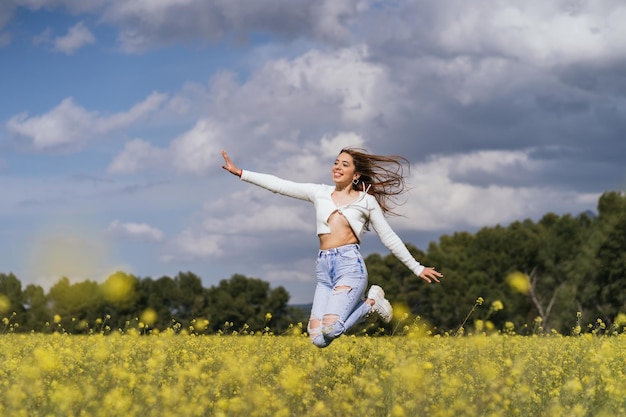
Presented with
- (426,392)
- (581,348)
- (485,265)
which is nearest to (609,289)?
(485,265)

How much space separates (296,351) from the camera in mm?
10758

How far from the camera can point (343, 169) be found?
9.61 metres

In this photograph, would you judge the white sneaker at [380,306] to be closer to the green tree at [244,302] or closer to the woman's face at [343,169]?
the woman's face at [343,169]

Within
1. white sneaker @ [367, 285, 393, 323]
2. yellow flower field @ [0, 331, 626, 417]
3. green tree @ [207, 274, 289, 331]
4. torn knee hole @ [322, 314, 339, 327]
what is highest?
green tree @ [207, 274, 289, 331]

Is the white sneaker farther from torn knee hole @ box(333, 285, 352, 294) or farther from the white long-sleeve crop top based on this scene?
torn knee hole @ box(333, 285, 352, 294)

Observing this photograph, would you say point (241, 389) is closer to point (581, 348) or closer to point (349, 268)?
point (349, 268)

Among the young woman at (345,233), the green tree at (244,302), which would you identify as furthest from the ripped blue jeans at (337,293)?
the green tree at (244,302)

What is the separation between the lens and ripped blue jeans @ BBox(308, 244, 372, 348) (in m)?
8.98

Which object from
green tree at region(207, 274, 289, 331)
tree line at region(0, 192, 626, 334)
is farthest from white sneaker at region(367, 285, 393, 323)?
green tree at region(207, 274, 289, 331)

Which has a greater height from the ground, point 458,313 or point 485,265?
point 485,265

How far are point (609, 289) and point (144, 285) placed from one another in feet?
94.7

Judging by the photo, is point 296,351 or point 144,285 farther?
point 144,285

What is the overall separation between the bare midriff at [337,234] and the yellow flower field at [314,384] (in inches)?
47.0

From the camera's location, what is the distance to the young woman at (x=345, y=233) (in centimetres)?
910
